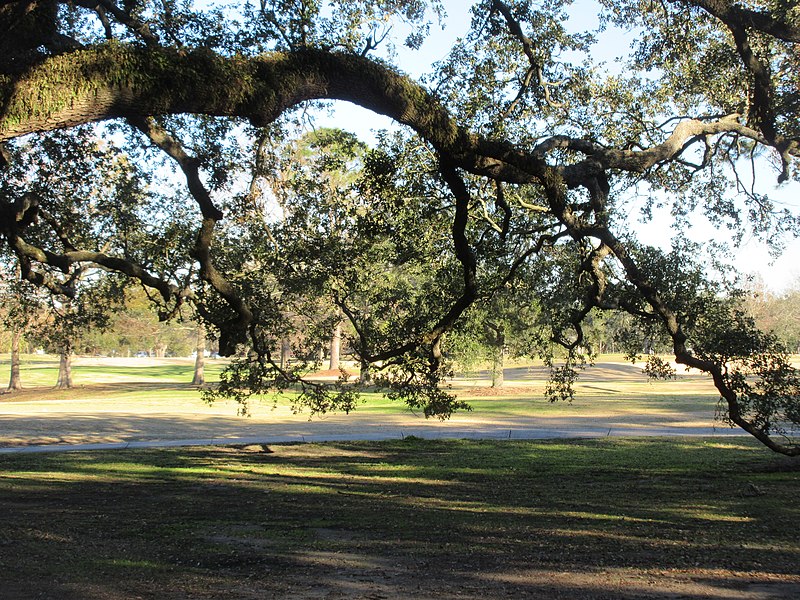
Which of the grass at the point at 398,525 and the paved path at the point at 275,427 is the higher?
the grass at the point at 398,525

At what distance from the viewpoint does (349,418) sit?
2597cm

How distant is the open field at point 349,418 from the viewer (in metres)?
20.4

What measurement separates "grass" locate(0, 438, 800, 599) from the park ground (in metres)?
0.04

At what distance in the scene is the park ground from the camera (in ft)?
20.4

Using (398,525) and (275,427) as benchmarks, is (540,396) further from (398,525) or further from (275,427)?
(398,525)

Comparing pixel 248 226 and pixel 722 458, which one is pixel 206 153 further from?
pixel 722 458

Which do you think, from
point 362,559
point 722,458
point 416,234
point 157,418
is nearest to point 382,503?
point 362,559

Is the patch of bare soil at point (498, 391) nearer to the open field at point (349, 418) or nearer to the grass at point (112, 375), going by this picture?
the open field at point (349, 418)

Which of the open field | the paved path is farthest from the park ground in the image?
the open field

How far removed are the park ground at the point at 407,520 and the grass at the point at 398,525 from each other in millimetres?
35

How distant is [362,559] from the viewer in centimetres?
713

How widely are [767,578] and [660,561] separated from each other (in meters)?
0.96

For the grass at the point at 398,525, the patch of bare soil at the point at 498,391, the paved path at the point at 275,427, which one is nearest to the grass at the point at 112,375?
the patch of bare soil at the point at 498,391

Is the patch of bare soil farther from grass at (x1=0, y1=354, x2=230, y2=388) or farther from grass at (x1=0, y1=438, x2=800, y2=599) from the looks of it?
grass at (x1=0, y1=354, x2=230, y2=388)
